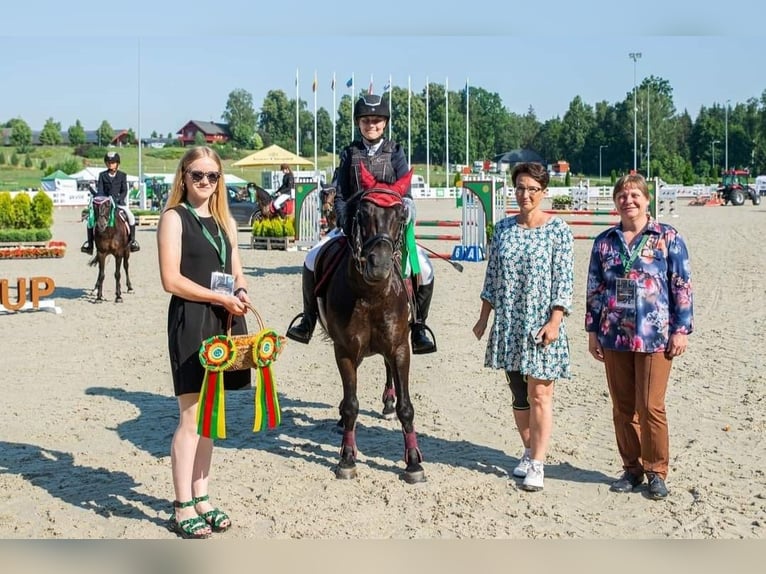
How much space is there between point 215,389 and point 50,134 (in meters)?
118

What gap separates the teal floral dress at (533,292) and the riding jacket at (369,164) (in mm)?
1185

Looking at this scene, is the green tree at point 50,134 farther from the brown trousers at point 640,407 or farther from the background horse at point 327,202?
the brown trousers at point 640,407

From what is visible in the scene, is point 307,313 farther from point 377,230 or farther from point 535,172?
point 535,172

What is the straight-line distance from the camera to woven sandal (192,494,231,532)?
4.93 metres

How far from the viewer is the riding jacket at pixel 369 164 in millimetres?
6395

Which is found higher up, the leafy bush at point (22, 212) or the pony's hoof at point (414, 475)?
the leafy bush at point (22, 212)

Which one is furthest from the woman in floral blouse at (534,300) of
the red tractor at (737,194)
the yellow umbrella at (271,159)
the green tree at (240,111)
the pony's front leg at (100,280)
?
the green tree at (240,111)

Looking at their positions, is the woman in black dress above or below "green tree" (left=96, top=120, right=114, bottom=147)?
below

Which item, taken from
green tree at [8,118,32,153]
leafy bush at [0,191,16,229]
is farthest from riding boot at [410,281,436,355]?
green tree at [8,118,32,153]

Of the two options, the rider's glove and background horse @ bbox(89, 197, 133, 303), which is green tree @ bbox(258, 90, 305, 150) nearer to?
background horse @ bbox(89, 197, 133, 303)

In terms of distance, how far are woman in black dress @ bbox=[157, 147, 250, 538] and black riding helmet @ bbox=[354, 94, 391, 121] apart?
171 cm

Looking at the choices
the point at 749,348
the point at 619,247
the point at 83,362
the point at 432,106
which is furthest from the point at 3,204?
the point at 432,106

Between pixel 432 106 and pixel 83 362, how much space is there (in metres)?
73.2

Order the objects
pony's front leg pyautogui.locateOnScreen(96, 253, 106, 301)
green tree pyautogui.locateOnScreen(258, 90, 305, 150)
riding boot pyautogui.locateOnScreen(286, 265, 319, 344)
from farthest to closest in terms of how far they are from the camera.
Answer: green tree pyautogui.locateOnScreen(258, 90, 305, 150) → pony's front leg pyautogui.locateOnScreen(96, 253, 106, 301) → riding boot pyautogui.locateOnScreen(286, 265, 319, 344)
